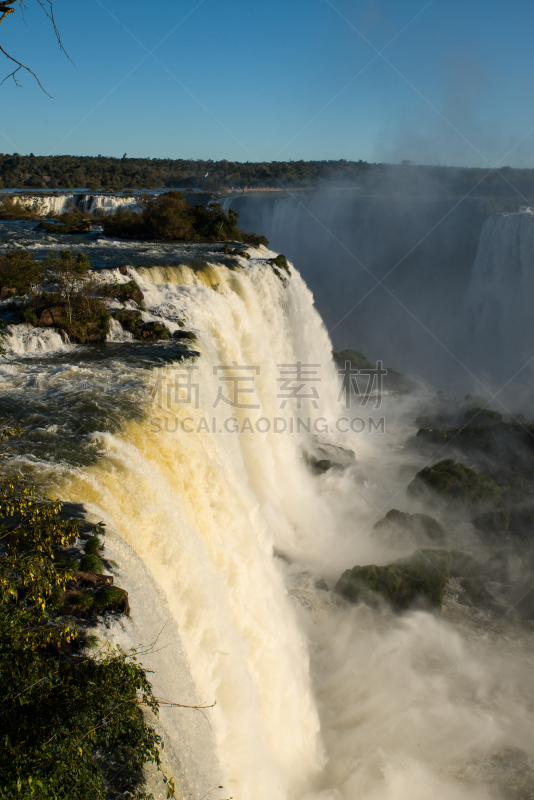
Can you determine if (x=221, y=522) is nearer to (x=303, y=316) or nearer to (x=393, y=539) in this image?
(x=393, y=539)

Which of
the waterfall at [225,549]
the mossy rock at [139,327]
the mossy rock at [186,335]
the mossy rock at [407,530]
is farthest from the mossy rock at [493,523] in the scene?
the mossy rock at [139,327]

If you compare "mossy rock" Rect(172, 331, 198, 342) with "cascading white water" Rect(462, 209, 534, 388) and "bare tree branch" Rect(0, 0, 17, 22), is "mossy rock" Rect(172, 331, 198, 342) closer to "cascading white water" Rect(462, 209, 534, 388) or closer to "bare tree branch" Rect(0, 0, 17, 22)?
"bare tree branch" Rect(0, 0, 17, 22)

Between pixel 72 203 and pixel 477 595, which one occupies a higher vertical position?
pixel 72 203

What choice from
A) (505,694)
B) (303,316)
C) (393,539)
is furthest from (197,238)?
(505,694)

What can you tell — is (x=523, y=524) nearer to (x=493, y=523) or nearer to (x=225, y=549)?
(x=493, y=523)

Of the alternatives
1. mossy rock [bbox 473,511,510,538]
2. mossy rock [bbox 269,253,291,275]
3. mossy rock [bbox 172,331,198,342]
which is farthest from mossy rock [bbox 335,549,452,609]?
mossy rock [bbox 269,253,291,275]

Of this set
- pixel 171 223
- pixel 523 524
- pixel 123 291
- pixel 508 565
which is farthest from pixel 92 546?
pixel 171 223

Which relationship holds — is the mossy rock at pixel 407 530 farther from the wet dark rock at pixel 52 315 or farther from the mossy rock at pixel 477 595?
the wet dark rock at pixel 52 315

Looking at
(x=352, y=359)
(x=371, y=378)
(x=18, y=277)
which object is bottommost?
(x=371, y=378)
